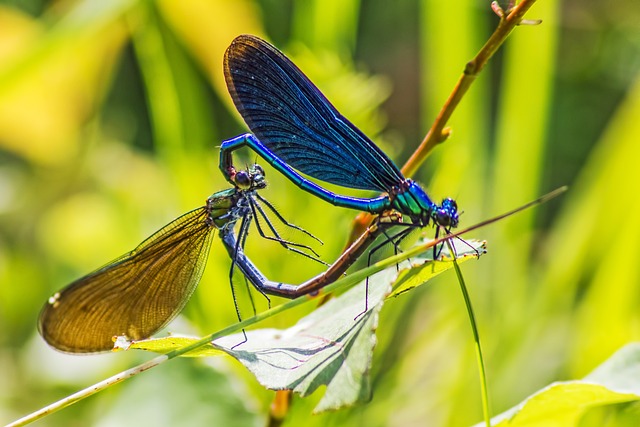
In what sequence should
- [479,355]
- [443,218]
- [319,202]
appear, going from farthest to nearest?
[319,202] → [443,218] → [479,355]

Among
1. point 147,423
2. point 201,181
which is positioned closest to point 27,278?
point 201,181

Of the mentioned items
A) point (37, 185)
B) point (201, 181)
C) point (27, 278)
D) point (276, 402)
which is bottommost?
point (276, 402)

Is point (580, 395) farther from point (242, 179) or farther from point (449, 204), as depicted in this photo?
point (242, 179)

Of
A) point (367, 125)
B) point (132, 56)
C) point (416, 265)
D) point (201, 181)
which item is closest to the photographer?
point (416, 265)

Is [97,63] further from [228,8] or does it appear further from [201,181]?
[201,181]

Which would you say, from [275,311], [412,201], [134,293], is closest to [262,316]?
[275,311]

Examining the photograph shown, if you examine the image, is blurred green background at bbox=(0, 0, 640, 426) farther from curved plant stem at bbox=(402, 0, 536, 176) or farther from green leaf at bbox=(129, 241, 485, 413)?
curved plant stem at bbox=(402, 0, 536, 176)

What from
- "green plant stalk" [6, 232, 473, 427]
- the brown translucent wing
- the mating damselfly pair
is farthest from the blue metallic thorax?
the brown translucent wing
